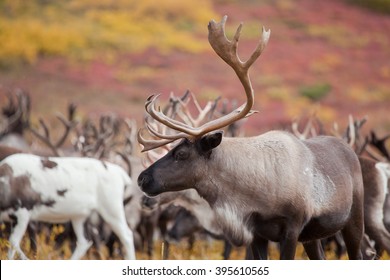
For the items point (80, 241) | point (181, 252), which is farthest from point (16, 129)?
point (80, 241)

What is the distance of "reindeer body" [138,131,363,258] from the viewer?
5.05 meters

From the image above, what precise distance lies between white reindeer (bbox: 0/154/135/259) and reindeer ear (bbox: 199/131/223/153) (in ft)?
6.05

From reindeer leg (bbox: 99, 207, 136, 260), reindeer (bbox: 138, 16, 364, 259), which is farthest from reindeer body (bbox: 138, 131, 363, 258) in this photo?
reindeer leg (bbox: 99, 207, 136, 260)

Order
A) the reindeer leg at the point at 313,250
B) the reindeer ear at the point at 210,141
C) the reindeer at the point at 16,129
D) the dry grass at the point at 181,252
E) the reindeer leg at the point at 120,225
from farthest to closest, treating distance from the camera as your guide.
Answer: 1. the reindeer at the point at 16,129
2. the dry grass at the point at 181,252
3. the reindeer leg at the point at 120,225
4. the reindeer leg at the point at 313,250
5. the reindeer ear at the point at 210,141

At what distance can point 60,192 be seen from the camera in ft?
21.7

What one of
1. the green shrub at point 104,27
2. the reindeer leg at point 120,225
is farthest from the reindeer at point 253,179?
the green shrub at point 104,27

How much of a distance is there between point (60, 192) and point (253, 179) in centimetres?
208

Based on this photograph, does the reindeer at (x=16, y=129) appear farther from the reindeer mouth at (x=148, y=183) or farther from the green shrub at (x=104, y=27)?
the green shrub at (x=104, y=27)

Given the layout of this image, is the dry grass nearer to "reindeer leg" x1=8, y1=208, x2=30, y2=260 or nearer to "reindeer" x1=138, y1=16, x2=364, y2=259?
"reindeer leg" x1=8, y1=208, x2=30, y2=260

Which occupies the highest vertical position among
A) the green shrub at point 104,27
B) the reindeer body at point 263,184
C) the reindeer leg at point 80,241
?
the reindeer body at point 263,184

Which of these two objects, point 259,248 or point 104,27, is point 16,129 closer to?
point 259,248

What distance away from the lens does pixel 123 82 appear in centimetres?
1850

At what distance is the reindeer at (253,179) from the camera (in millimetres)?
5055
